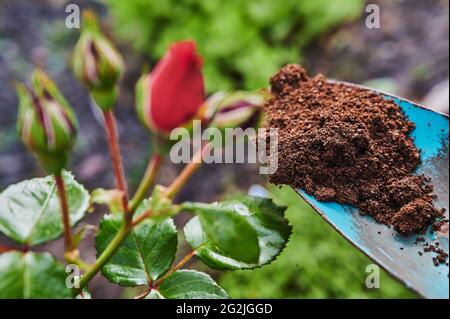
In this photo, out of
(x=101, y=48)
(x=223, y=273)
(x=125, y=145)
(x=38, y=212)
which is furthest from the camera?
(x=125, y=145)

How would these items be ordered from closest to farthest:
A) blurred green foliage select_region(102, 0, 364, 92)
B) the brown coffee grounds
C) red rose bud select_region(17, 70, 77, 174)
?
red rose bud select_region(17, 70, 77, 174) < the brown coffee grounds < blurred green foliage select_region(102, 0, 364, 92)

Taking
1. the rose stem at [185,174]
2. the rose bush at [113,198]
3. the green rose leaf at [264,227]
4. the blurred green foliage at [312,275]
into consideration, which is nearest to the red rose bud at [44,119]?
the rose bush at [113,198]

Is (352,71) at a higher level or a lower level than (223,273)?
higher

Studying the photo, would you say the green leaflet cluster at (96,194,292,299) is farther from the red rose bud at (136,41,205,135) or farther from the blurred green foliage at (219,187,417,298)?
the blurred green foliage at (219,187,417,298)

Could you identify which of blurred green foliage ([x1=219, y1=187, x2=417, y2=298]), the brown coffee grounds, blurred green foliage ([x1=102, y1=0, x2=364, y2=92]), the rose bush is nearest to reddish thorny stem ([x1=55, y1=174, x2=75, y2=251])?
the rose bush

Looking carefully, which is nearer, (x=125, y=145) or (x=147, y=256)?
(x=147, y=256)

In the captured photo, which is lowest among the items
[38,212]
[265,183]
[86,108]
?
[38,212]

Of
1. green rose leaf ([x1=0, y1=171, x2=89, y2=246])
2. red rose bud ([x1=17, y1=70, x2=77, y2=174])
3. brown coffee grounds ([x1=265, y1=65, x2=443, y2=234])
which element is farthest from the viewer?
brown coffee grounds ([x1=265, y1=65, x2=443, y2=234])
